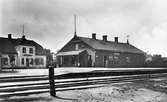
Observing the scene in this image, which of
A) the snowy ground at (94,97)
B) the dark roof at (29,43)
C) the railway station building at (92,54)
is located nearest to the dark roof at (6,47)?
the dark roof at (29,43)

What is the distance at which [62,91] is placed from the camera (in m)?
9.02

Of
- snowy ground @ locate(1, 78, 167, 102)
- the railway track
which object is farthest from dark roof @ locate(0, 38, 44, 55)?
snowy ground @ locate(1, 78, 167, 102)

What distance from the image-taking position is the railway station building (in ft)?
130

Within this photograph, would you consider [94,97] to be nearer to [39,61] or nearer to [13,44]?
[39,61]

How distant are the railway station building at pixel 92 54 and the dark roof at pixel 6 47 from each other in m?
9.33

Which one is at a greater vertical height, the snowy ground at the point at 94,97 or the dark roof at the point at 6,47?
the dark roof at the point at 6,47

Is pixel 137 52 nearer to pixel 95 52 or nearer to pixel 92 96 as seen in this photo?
pixel 95 52

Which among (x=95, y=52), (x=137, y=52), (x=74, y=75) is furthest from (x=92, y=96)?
(x=137, y=52)

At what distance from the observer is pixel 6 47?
4309cm

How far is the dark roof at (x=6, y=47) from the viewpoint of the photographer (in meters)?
42.0

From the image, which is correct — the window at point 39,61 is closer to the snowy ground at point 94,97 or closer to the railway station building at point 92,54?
the railway station building at point 92,54

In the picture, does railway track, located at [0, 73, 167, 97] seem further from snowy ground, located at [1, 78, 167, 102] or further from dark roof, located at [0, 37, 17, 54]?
dark roof, located at [0, 37, 17, 54]

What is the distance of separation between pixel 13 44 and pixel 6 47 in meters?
3.28

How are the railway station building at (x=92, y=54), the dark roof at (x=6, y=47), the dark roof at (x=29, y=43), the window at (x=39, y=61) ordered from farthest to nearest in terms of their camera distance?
the window at (x=39, y=61)
the dark roof at (x=29, y=43)
the dark roof at (x=6, y=47)
the railway station building at (x=92, y=54)
